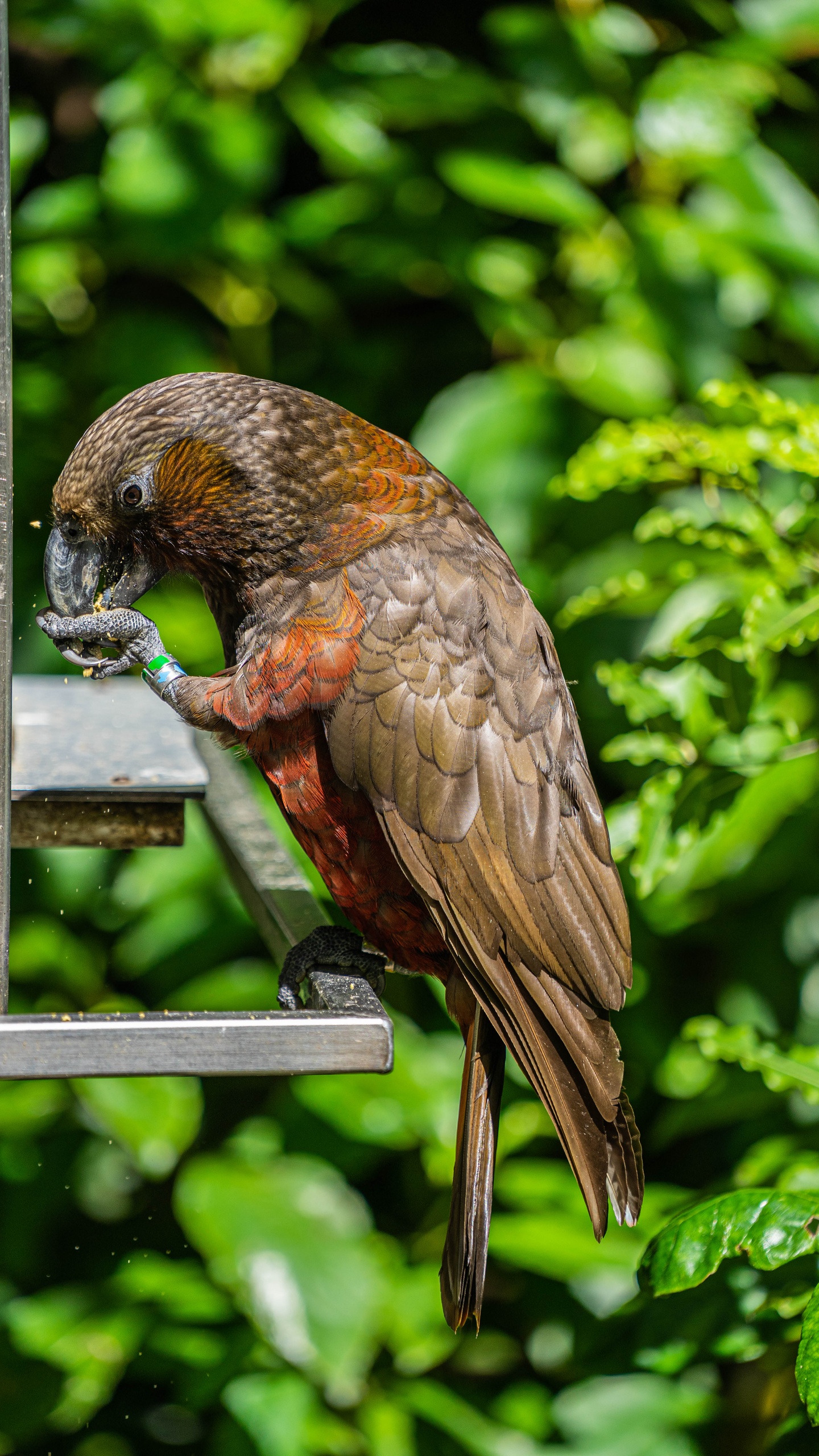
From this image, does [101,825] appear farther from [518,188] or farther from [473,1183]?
[518,188]

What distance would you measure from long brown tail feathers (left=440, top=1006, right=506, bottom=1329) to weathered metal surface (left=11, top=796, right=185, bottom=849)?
0.40m

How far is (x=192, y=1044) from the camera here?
79cm

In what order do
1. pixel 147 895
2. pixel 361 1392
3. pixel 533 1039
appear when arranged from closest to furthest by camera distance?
pixel 533 1039 < pixel 361 1392 < pixel 147 895

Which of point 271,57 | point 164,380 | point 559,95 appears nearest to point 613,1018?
point 164,380

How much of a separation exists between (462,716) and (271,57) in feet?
3.87

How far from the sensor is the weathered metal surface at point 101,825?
4.25 ft

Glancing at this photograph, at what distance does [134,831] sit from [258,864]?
14cm

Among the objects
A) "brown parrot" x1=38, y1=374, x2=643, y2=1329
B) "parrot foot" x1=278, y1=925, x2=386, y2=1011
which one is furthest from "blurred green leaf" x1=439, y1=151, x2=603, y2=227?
"parrot foot" x1=278, y1=925, x2=386, y2=1011

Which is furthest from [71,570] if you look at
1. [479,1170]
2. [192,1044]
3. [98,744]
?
[479,1170]

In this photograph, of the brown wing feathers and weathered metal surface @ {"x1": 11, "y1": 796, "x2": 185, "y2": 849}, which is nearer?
the brown wing feathers

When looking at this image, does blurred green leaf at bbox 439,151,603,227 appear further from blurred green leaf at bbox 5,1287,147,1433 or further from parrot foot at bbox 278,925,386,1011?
blurred green leaf at bbox 5,1287,147,1433

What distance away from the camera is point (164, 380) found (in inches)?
43.8

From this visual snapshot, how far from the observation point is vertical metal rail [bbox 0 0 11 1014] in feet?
2.69

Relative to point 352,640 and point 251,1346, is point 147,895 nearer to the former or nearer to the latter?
point 251,1346
